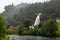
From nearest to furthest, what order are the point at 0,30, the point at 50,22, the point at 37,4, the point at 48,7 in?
the point at 0,30 < the point at 50,22 < the point at 48,7 < the point at 37,4

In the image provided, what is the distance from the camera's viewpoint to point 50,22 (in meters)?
41.3

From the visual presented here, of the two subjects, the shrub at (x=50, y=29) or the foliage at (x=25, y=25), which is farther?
the foliage at (x=25, y=25)

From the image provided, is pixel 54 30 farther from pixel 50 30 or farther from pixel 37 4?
pixel 37 4

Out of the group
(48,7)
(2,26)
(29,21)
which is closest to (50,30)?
(29,21)

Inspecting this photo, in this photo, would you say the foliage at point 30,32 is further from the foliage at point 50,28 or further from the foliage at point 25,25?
the foliage at point 50,28

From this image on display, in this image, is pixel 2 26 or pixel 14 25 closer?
pixel 2 26

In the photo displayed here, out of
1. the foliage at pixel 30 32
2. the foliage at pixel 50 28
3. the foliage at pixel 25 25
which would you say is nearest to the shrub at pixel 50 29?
the foliage at pixel 50 28

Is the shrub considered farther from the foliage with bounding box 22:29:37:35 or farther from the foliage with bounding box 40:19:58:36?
the foliage with bounding box 22:29:37:35

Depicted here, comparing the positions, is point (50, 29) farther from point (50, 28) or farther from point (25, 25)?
point (25, 25)

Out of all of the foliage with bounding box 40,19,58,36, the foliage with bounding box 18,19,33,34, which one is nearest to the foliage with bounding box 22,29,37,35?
the foliage with bounding box 18,19,33,34

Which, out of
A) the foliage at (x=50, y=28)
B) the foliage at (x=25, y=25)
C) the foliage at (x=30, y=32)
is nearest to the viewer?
the foliage at (x=50, y=28)

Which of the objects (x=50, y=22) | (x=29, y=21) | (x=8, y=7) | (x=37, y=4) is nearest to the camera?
(x=50, y=22)

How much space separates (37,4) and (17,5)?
8.35m

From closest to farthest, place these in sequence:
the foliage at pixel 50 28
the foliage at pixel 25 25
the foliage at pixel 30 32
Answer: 1. the foliage at pixel 50 28
2. the foliage at pixel 30 32
3. the foliage at pixel 25 25
